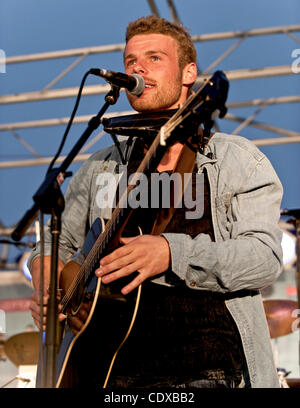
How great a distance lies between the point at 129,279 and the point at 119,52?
568cm

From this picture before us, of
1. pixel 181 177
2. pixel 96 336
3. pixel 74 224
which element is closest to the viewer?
pixel 96 336

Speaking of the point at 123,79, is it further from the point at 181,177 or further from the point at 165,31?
the point at 165,31

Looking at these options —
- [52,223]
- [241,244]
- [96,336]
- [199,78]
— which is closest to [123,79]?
[52,223]

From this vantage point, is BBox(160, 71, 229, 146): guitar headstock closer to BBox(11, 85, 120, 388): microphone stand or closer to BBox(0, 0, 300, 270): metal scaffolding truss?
BBox(11, 85, 120, 388): microphone stand

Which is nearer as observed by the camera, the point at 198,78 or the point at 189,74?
the point at 189,74

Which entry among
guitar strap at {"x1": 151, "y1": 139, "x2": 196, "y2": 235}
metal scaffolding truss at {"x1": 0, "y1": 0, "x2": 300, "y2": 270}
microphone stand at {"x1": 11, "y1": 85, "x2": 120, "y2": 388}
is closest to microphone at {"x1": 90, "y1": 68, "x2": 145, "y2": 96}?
microphone stand at {"x1": 11, "y1": 85, "x2": 120, "y2": 388}

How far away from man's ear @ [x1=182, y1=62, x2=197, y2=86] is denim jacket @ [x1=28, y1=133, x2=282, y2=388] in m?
0.37

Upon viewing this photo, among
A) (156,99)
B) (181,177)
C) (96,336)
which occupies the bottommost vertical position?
(96,336)

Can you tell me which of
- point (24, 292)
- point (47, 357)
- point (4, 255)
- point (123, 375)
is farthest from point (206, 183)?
point (4, 255)

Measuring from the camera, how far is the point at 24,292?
8.84 metres

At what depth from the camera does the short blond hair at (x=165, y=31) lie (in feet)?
9.29

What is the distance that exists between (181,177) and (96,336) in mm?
720

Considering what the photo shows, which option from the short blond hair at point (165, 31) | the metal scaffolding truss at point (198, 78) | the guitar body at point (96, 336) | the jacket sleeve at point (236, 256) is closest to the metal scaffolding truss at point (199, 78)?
the metal scaffolding truss at point (198, 78)

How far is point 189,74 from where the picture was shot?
9.41 feet
